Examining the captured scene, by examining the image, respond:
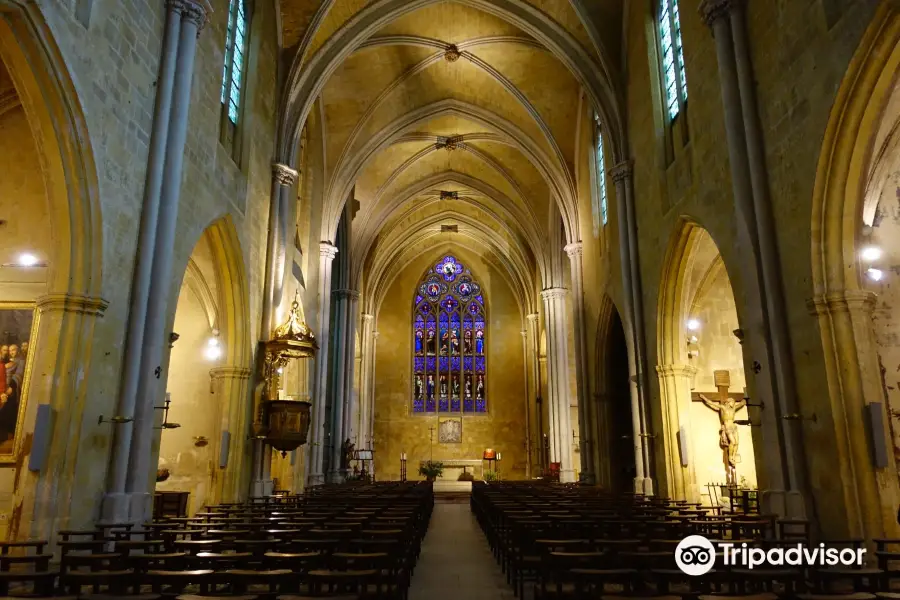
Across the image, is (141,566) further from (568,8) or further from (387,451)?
(387,451)

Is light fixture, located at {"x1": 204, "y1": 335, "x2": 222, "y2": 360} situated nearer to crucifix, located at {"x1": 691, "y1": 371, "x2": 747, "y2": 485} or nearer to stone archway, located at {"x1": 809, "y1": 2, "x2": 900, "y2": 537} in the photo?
crucifix, located at {"x1": 691, "y1": 371, "x2": 747, "y2": 485}

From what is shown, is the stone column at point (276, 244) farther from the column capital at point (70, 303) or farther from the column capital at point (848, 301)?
the column capital at point (848, 301)

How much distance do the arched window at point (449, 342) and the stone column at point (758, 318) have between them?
27.7m

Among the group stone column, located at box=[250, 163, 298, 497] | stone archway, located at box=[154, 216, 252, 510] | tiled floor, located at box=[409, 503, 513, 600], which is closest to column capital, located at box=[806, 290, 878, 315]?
tiled floor, located at box=[409, 503, 513, 600]

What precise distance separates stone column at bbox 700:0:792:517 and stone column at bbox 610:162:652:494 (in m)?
4.94

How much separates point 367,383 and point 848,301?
90.6ft

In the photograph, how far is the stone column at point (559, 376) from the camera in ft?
82.6

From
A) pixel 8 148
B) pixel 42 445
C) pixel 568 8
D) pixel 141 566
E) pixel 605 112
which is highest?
pixel 568 8

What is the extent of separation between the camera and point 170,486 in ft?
50.6

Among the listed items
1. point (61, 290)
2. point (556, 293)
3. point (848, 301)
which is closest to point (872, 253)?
point (848, 301)

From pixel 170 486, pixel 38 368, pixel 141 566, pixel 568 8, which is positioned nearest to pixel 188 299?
pixel 170 486

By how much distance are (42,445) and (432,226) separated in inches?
1101

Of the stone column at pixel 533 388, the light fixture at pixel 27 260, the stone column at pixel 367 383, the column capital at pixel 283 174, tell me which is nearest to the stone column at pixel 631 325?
the column capital at pixel 283 174

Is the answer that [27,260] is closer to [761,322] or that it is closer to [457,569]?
[457,569]
